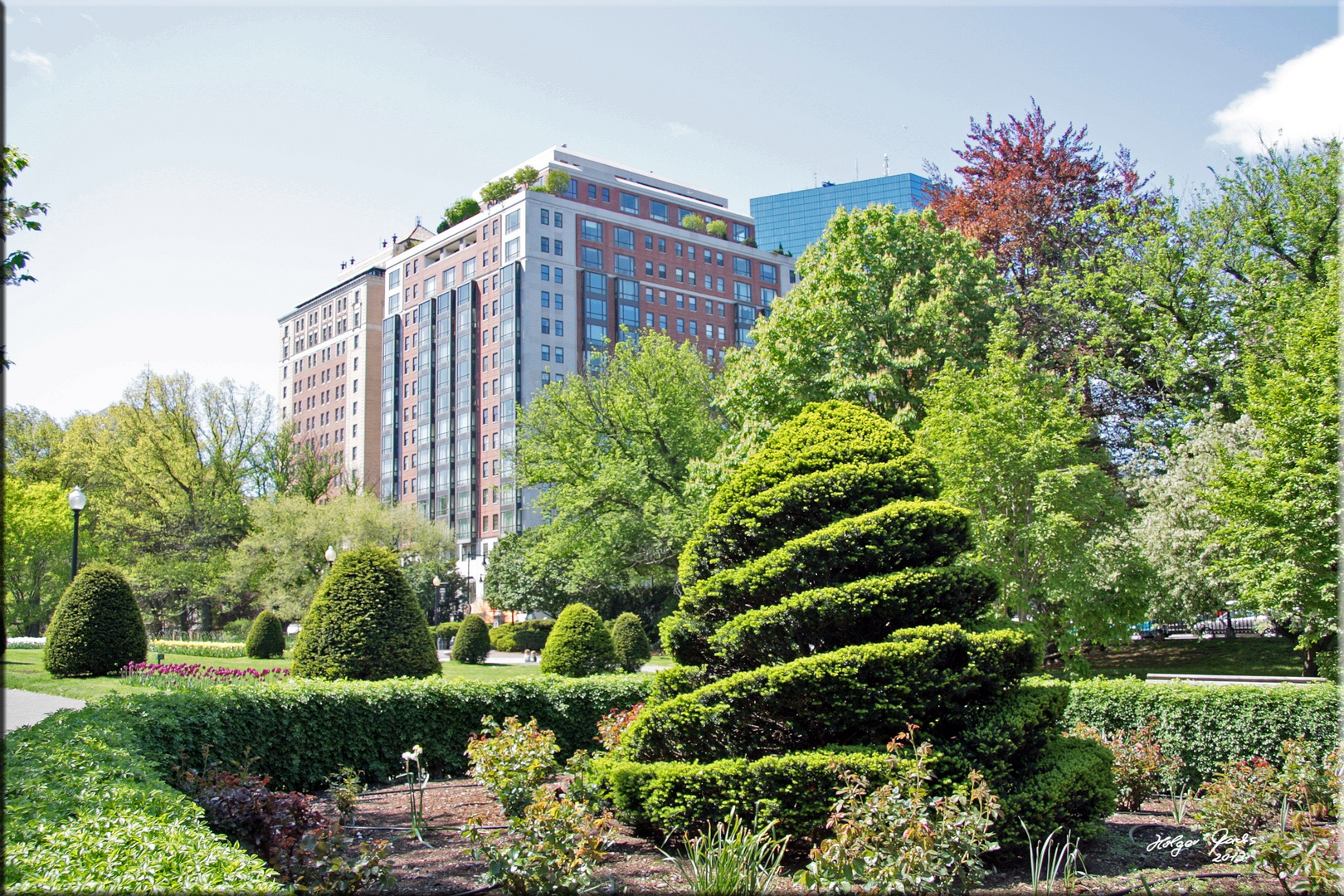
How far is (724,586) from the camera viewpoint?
8.40m

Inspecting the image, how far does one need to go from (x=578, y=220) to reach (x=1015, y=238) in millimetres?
58066

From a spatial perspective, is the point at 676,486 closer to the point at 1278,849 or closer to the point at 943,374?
the point at 943,374

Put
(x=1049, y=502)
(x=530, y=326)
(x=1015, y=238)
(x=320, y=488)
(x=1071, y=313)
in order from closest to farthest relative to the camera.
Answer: (x=1049, y=502) < (x=1071, y=313) < (x=1015, y=238) < (x=320, y=488) < (x=530, y=326)

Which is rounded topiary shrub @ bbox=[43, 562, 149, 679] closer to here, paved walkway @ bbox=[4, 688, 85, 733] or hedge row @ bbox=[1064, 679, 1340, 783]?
paved walkway @ bbox=[4, 688, 85, 733]

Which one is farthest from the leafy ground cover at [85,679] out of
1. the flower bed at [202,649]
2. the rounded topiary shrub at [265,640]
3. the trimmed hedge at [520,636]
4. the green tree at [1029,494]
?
the trimmed hedge at [520,636]

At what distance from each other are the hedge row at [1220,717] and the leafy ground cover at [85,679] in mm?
8477

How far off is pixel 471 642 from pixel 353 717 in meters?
22.2

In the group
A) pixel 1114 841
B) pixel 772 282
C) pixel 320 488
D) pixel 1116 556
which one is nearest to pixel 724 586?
pixel 1114 841

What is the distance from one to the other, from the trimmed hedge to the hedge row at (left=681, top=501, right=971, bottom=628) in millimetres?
39306

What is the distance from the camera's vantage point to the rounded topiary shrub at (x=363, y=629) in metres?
14.8

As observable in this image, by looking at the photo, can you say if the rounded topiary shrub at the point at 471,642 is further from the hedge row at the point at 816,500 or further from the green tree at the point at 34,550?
the hedge row at the point at 816,500

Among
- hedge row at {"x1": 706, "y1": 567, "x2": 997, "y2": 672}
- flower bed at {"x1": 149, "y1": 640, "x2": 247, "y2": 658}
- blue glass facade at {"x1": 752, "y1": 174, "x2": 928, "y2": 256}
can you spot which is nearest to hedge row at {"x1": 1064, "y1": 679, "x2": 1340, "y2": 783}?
hedge row at {"x1": 706, "y1": 567, "x2": 997, "y2": 672}

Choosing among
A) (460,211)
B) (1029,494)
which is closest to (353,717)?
(1029,494)

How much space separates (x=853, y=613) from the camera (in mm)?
7660
